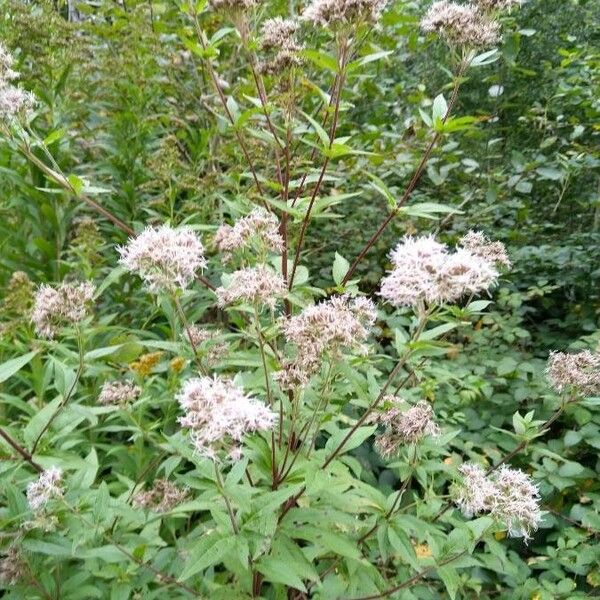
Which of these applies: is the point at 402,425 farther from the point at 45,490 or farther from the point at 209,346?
the point at 45,490

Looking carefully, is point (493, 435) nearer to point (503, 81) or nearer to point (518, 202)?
point (518, 202)

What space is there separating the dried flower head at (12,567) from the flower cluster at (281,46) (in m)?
1.65

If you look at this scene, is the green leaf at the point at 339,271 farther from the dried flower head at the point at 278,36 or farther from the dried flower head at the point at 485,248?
the dried flower head at the point at 278,36

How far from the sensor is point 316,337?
153 centimetres

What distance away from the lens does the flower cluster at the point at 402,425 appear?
69.7 inches

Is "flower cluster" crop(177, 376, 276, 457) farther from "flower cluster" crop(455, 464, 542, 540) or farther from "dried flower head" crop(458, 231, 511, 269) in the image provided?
"dried flower head" crop(458, 231, 511, 269)

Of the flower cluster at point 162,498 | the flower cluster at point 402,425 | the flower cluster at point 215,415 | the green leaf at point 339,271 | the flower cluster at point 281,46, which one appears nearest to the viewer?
the flower cluster at point 215,415

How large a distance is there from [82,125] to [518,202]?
2.89 meters

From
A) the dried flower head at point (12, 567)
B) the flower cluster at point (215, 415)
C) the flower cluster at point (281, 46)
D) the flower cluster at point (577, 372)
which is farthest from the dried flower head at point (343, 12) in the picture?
the dried flower head at point (12, 567)

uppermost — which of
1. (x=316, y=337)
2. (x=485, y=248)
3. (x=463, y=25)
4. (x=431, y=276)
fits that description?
(x=463, y=25)

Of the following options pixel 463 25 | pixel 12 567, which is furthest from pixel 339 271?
pixel 12 567

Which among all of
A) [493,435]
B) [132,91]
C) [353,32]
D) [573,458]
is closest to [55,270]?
[132,91]

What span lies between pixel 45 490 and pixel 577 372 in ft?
5.28

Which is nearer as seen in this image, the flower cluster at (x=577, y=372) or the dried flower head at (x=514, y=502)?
the dried flower head at (x=514, y=502)
